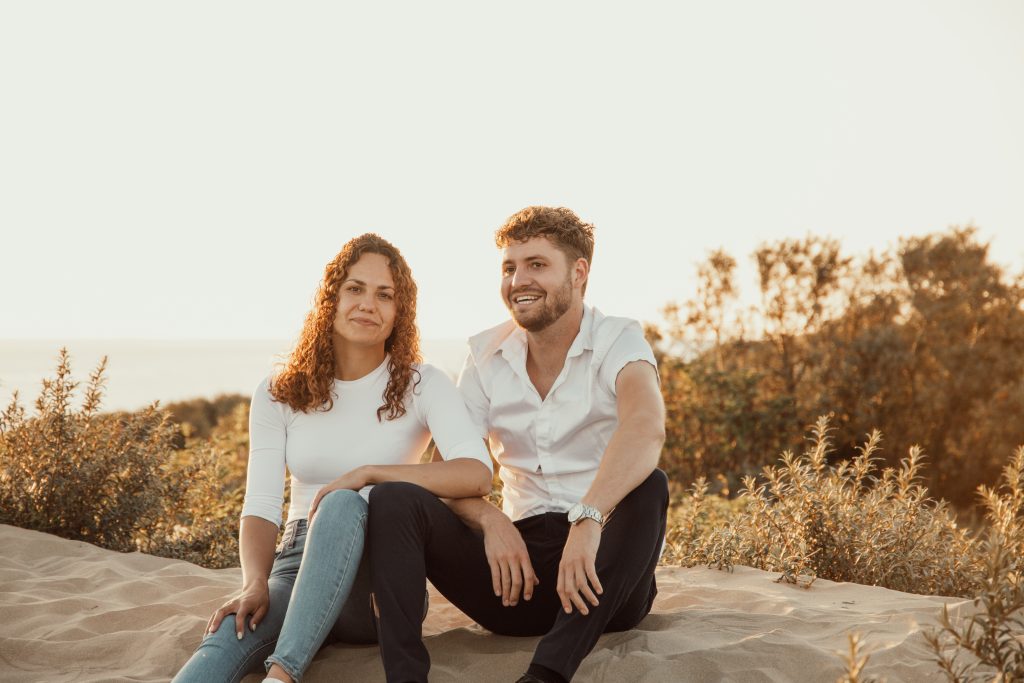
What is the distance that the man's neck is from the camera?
3404 mm

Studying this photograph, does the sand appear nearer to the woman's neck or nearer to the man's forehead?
the woman's neck

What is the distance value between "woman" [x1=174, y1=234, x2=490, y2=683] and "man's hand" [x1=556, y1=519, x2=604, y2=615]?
0.48 meters

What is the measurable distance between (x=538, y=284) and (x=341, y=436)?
0.97m

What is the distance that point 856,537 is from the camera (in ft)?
14.3

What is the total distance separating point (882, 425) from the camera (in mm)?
10812

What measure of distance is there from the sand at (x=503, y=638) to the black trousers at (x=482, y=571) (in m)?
0.17

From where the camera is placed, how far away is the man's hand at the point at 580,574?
8.38ft

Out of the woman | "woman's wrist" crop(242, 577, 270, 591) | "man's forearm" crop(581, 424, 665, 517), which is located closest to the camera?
the woman

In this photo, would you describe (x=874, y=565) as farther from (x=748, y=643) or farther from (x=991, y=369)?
(x=991, y=369)

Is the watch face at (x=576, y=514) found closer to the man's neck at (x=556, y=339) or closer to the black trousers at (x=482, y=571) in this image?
the black trousers at (x=482, y=571)

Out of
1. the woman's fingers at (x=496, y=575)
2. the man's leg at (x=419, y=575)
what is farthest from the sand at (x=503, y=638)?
the woman's fingers at (x=496, y=575)

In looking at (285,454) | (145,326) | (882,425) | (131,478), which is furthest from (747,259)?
(145,326)

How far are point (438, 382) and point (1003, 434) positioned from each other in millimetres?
9718

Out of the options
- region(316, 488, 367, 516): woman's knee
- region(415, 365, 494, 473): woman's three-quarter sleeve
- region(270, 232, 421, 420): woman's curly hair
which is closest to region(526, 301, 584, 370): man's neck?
region(415, 365, 494, 473): woman's three-quarter sleeve
